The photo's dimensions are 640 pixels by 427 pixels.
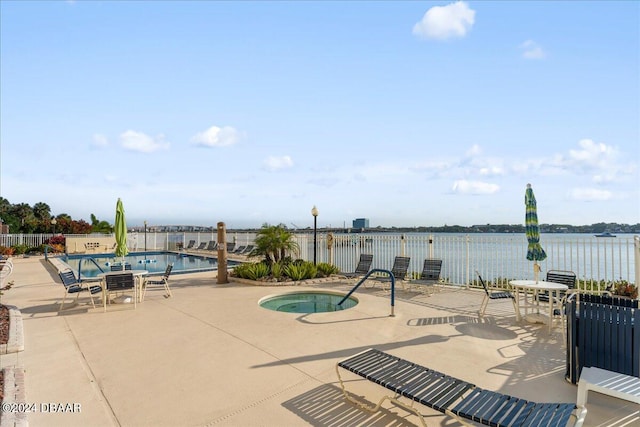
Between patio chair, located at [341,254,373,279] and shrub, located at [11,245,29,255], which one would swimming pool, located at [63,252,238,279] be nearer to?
shrub, located at [11,245,29,255]

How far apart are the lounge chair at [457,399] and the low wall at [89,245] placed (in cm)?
2346

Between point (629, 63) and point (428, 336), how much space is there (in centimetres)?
831

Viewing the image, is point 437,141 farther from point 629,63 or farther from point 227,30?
point 227,30

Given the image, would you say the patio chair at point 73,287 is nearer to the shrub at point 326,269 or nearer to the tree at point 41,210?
the shrub at point 326,269

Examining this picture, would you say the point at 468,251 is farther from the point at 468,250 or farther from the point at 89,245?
the point at 89,245

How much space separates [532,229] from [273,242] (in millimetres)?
7253

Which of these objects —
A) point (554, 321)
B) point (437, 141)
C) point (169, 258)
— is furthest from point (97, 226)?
point (554, 321)

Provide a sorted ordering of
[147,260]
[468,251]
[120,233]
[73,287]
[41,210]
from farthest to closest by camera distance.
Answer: [41,210], [147,260], [468,251], [120,233], [73,287]

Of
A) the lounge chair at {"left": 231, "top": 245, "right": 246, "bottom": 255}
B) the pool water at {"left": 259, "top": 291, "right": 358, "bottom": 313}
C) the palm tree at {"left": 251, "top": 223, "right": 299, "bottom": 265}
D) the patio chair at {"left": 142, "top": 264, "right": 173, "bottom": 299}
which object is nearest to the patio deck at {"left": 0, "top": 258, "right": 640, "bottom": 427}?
the pool water at {"left": 259, "top": 291, "right": 358, "bottom": 313}

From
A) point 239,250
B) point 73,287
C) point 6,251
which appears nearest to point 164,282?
point 73,287

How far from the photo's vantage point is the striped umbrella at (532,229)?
6659mm

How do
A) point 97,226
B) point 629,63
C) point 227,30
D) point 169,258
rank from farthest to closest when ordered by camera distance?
point 97,226 < point 169,258 < point 227,30 < point 629,63

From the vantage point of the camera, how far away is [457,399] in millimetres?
2906

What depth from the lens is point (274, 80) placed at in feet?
37.5
